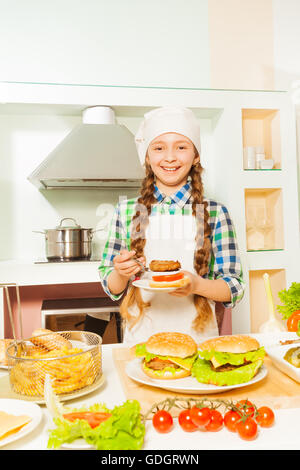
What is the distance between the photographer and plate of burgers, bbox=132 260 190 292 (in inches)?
45.9

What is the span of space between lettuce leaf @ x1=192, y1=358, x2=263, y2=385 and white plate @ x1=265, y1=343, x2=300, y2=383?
0.22ft

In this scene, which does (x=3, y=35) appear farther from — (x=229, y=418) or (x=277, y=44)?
(x=229, y=418)

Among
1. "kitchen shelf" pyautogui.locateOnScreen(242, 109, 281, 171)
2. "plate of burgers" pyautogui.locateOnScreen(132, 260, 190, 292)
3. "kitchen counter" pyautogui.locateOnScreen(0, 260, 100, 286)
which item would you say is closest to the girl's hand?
"plate of burgers" pyautogui.locateOnScreen(132, 260, 190, 292)

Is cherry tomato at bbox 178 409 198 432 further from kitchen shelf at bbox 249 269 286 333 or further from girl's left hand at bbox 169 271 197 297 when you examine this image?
kitchen shelf at bbox 249 269 286 333

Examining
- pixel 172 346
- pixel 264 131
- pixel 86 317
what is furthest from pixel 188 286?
pixel 264 131

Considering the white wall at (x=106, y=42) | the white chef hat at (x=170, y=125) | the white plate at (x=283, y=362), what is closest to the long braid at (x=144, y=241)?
the white chef hat at (x=170, y=125)

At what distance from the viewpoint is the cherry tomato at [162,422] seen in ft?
2.17

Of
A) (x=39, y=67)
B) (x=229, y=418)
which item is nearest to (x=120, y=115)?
(x=39, y=67)

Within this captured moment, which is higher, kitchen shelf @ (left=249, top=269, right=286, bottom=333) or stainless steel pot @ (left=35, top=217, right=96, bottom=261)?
stainless steel pot @ (left=35, top=217, right=96, bottom=261)

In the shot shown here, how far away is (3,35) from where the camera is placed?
8.81 feet

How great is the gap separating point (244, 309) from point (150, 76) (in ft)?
5.45

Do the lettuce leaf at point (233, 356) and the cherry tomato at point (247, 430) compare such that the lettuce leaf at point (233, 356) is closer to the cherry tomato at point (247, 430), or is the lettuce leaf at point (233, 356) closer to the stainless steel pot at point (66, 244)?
the cherry tomato at point (247, 430)

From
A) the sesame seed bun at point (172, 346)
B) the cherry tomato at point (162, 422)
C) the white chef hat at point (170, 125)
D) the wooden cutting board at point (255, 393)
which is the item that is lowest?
the wooden cutting board at point (255, 393)

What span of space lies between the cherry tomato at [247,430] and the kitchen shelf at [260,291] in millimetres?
2093
